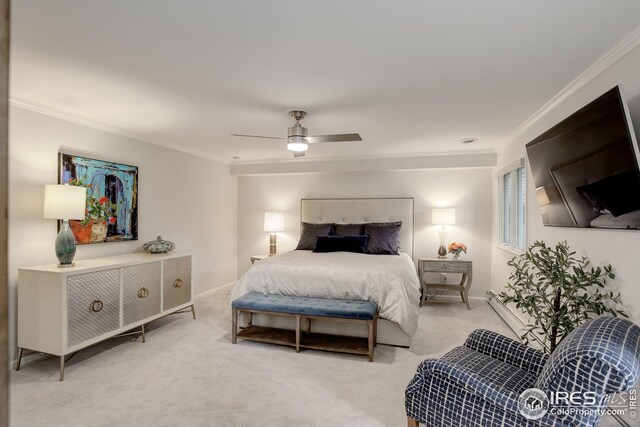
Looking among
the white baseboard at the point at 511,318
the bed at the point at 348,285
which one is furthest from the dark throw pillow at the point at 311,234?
the white baseboard at the point at 511,318

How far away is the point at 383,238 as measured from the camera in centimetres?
504

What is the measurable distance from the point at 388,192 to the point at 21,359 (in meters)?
5.00

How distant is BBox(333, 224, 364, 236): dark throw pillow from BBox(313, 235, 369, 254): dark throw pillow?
31 cm

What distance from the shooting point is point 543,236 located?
3.27 metres

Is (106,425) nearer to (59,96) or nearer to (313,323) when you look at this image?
(313,323)

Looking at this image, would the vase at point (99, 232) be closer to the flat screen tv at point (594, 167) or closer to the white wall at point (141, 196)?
the white wall at point (141, 196)

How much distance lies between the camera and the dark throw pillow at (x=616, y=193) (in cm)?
178

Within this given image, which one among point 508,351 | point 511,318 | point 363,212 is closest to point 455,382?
point 508,351

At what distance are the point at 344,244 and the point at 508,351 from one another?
3024 millimetres

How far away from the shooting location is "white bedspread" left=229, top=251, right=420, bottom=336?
334cm

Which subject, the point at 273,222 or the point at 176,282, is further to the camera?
the point at 273,222

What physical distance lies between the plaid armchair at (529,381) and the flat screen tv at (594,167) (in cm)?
74

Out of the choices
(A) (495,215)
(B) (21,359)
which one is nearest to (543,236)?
(A) (495,215)

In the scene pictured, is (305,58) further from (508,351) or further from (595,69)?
(508,351)
